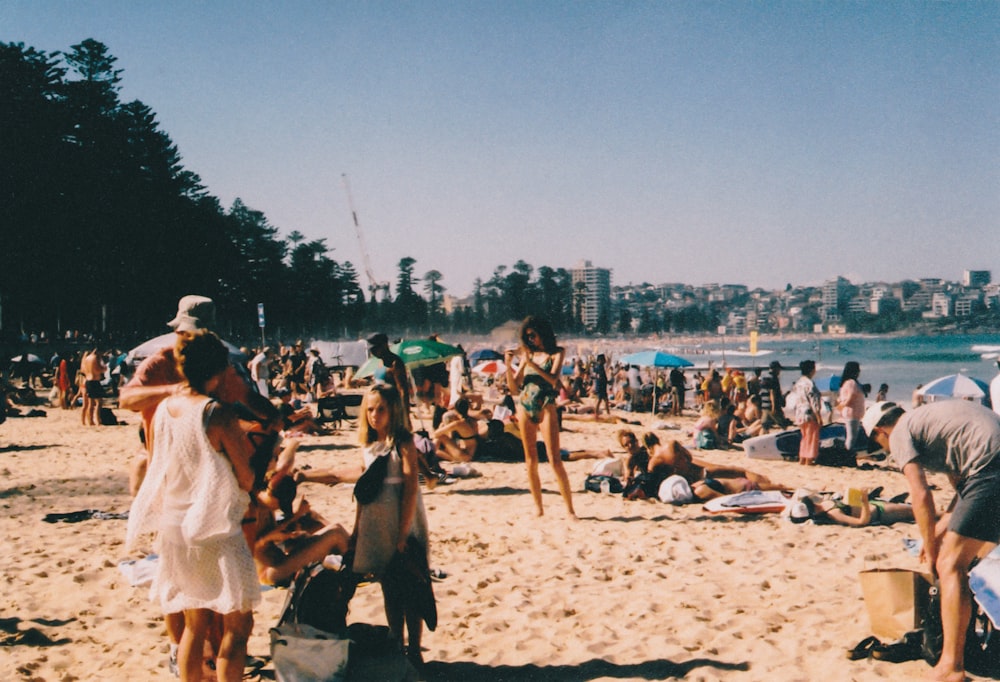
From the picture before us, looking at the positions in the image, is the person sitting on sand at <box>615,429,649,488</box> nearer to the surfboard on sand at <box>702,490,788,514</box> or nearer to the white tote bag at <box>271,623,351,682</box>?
the surfboard on sand at <box>702,490,788,514</box>

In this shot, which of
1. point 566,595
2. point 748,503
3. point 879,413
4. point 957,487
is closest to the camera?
point 957,487

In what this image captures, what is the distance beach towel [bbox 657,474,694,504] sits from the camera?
7957mm

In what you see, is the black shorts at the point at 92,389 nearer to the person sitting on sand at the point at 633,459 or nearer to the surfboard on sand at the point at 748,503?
the person sitting on sand at the point at 633,459

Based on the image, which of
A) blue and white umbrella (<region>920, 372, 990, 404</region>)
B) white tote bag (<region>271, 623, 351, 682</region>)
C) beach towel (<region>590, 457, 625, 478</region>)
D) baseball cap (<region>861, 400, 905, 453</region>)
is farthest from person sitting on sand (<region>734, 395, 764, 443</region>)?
white tote bag (<region>271, 623, 351, 682</region>)

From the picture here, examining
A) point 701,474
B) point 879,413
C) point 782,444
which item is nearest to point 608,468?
point 701,474

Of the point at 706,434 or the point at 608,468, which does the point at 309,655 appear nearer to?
the point at 608,468

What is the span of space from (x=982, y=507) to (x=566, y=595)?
2471mm

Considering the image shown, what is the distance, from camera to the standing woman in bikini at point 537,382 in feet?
21.7

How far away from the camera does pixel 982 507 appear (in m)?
3.40

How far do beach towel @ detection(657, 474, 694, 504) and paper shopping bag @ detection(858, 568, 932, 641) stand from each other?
3.86m

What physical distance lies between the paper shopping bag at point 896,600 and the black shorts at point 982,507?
0.59 metres

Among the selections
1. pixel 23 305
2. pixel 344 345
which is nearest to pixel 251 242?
pixel 23 305

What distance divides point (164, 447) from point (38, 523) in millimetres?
5131

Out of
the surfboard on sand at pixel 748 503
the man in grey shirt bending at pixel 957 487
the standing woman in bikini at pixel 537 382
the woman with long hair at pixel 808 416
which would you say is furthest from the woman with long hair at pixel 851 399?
the man in grey shirt bending at pixel 957 487
